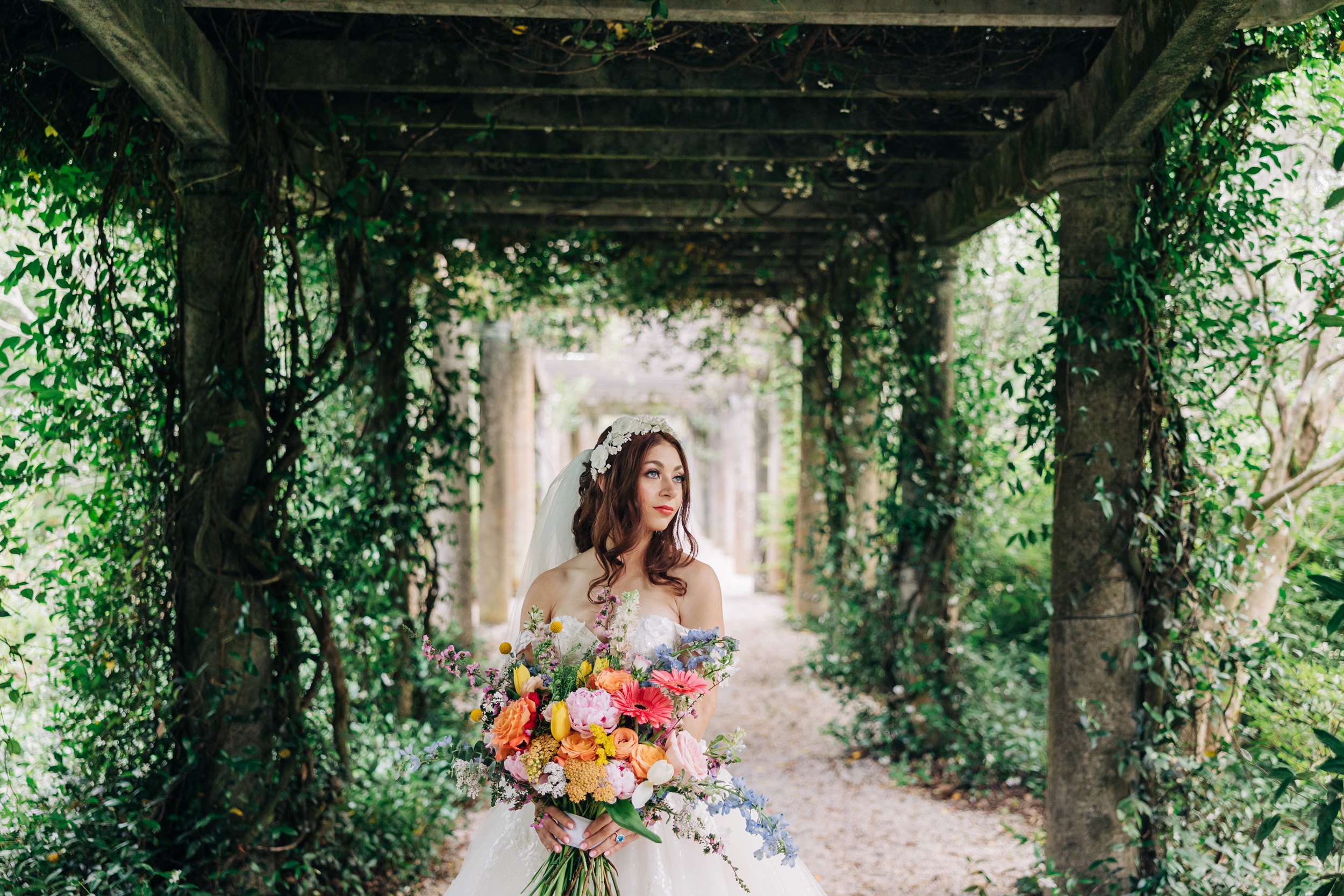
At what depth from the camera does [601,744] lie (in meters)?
2.25

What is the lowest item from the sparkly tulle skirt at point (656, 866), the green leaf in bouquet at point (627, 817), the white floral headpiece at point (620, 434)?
the sparkly tulle skirt at point (656, 866)

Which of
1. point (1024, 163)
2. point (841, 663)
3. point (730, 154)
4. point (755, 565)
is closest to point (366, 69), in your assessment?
point (730, 154)

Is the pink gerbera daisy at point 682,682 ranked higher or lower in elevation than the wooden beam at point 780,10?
lower

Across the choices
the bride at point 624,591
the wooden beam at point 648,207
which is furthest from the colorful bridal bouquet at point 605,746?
the wooden beam at point 648,207

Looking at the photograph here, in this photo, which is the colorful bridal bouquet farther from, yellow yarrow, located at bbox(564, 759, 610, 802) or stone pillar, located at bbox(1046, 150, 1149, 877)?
stone pillar, located at bbox(1046, 150, 1149, 877)

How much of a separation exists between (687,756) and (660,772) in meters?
0.26

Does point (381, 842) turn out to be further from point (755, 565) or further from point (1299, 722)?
point (755, 565)

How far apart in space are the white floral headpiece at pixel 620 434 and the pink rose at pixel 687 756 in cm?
91

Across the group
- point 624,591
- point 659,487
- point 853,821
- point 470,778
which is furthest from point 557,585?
point 853,821

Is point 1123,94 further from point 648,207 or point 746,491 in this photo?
point 746,491

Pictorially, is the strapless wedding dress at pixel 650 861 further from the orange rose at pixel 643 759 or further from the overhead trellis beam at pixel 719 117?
the overhead trellis beam at pixel 719 117

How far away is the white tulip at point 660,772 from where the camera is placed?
2229mm

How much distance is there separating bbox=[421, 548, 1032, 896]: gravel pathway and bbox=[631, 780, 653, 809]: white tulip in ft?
7.47

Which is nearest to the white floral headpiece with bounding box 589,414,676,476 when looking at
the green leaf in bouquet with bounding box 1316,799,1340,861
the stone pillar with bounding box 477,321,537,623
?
the green leaf in bouquet with bounding box 1316,799,1340,861
